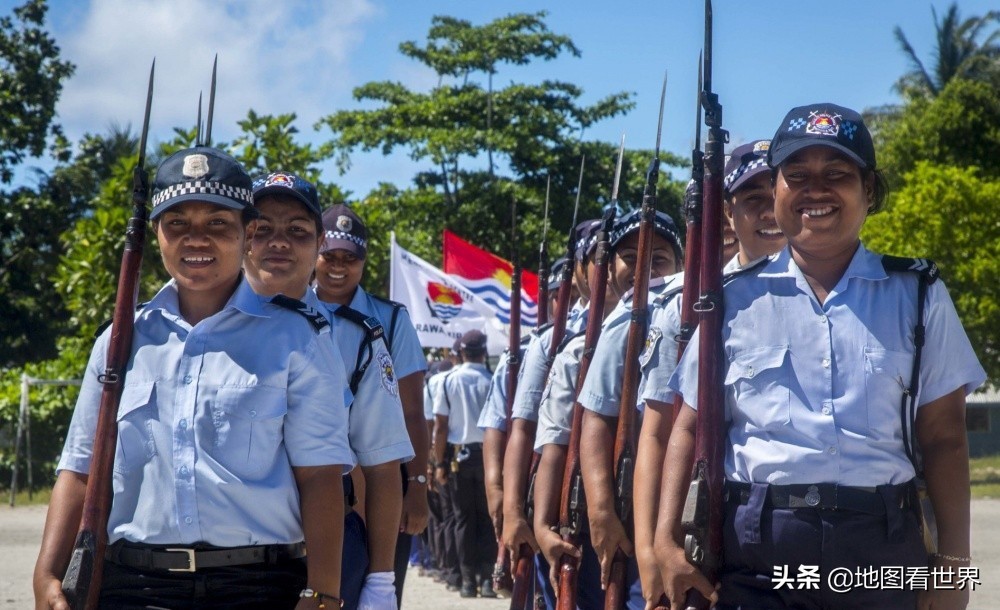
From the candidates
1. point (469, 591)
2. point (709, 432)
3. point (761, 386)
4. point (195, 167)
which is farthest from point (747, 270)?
point (469, 591)

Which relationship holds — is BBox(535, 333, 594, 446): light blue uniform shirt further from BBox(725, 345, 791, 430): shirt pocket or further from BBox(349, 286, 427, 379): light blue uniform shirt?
BBox(725, 345, 791, 430): shirt pocket

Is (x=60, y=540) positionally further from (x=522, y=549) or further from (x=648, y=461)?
(x=522, y=549)

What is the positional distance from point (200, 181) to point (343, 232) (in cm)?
223

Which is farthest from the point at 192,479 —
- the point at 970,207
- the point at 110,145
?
the point at 110,145

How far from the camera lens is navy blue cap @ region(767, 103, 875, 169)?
3.67m

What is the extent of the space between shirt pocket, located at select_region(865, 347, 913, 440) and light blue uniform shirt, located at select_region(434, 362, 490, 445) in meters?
9.57

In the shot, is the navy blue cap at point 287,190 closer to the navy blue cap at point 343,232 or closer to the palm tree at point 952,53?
the navy blue cap at point 343,232

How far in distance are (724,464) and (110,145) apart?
40.8 metres

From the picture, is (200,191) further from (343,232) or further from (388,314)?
(388,314)

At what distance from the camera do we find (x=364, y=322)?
518 cm

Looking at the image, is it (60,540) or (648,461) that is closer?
(60,540)

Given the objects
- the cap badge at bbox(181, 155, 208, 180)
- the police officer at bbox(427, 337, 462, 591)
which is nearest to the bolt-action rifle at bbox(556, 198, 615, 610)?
the cap badge at bbox(181, 155, 208, 180)

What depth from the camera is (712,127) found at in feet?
13.0

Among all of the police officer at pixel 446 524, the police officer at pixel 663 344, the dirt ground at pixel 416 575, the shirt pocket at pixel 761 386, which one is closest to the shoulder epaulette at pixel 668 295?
the police officer at pixel 663 344
